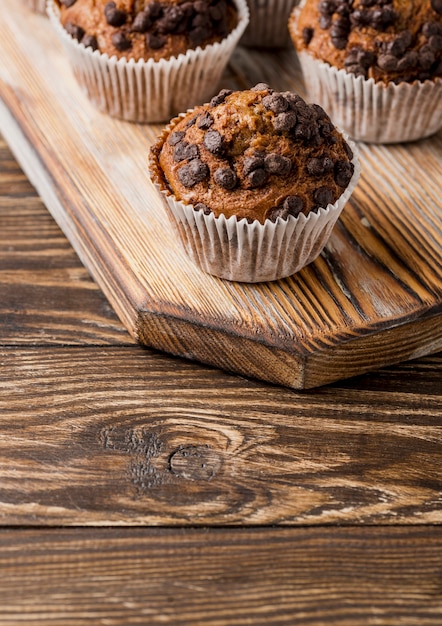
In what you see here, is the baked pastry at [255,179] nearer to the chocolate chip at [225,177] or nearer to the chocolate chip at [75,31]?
the chocolate chip at [225,177]

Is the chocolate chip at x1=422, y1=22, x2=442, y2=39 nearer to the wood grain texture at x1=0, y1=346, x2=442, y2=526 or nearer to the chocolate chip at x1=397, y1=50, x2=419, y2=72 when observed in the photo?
the chocolate chip at x1=397, y1=50, x2=419, y2=72

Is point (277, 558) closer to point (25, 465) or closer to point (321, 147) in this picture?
point (25, 465)

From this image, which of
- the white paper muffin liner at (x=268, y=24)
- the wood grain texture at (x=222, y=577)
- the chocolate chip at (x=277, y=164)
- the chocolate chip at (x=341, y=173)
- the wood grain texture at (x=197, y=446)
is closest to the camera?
the wood grain texture at (x=222, y=577)

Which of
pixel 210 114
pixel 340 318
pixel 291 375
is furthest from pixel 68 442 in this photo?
pixel 210 114

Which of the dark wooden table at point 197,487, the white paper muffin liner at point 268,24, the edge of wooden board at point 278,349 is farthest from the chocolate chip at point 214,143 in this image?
the white paper muffin liner at point 268,24

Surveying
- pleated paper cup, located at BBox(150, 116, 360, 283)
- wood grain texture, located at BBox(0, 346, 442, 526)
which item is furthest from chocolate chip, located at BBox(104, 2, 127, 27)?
wood grain texture, located at BBox(0, 346, 442, 526)

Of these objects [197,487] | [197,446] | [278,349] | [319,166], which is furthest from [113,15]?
[197,487]

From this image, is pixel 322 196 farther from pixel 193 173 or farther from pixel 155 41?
pixel 155 41
